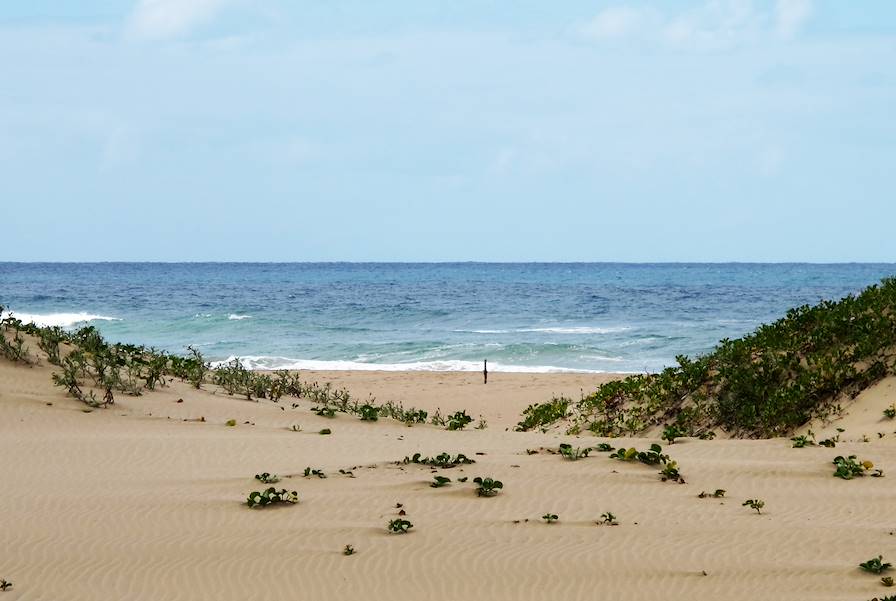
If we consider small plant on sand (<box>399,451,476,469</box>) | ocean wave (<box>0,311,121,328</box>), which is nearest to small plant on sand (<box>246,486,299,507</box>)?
small plant on sand (<box>399,451,476,469</box>)

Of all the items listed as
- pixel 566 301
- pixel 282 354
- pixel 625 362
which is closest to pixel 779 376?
pixel 625 362

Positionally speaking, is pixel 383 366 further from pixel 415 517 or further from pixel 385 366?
pixel 415 517

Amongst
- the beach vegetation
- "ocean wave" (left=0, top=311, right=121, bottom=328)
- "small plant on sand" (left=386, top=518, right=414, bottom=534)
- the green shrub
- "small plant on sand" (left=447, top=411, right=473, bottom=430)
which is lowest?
"ocean wave" (left=0, top=311, right=121, bottom=328)

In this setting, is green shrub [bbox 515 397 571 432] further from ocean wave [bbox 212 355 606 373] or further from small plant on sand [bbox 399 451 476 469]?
ocean wave [bbox 212 355 606 373]

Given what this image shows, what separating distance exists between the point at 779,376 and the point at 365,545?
21.0ft

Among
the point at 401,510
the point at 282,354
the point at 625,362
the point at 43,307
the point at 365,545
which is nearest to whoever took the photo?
the point at 365,545

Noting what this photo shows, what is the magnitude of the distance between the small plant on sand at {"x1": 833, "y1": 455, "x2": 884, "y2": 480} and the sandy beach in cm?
14

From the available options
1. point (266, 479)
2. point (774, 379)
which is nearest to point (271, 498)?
point (266, 479)

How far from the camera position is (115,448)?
902 centimetres

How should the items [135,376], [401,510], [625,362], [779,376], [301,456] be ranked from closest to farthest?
[401,510], [301,456], [779,376], [135,376], [625,362]

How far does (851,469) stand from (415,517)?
374 cm

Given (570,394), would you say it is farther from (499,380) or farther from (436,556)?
(436,556)

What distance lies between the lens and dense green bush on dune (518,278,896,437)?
33.9ft

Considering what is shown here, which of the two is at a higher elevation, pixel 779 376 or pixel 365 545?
pixel 779 376
